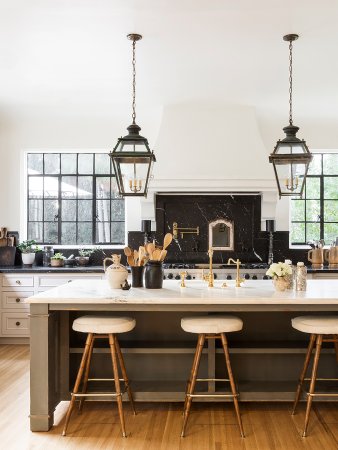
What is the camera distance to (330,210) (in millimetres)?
7430

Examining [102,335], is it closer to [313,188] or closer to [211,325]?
[211,325]

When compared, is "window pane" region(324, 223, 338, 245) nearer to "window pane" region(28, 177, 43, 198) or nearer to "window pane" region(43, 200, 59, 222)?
"window pane" region(43, 200, 59, 222)

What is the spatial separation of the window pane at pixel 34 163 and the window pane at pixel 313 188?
3.74 m

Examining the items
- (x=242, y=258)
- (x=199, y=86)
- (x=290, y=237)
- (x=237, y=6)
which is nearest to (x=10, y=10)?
(x=237, y=6)

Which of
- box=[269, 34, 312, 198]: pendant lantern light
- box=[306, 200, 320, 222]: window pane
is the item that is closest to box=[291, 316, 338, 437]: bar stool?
box=[269, 34, 312, 198]: pendant lantern light

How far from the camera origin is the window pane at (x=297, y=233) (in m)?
7.38

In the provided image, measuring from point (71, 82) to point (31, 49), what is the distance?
3.56 feet

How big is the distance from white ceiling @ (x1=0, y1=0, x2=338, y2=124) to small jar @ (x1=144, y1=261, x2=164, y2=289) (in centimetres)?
184

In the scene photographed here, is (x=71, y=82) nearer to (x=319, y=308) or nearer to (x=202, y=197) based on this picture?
(x=202, y=197)

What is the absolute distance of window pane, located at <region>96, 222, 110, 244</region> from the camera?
738 centimetres

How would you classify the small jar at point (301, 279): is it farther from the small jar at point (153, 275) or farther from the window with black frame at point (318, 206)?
the window with black frame at point (318, 206)

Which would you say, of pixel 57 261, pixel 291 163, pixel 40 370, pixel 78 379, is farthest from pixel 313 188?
pixel 40 370

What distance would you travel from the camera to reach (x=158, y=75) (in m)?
5.43

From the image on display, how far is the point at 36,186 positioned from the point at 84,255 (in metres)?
1.23
